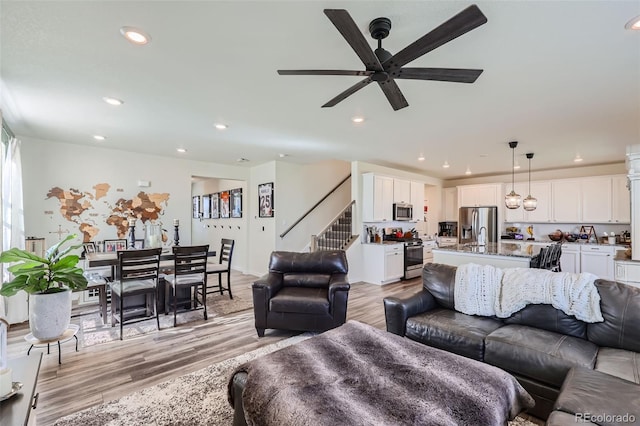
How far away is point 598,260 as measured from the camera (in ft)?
20.0

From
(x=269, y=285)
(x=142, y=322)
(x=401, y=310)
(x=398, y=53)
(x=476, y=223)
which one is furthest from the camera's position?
(x=476, y=223)

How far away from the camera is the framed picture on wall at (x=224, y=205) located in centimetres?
795

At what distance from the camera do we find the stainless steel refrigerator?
7.73 m

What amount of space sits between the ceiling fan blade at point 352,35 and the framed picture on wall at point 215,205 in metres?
7.34

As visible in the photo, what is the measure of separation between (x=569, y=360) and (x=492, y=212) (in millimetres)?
6581

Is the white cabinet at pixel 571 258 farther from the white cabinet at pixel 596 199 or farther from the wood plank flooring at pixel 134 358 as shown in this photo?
the wood plank flooring at pixel 134 358

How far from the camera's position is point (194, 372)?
2.65m

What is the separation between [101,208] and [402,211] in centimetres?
606

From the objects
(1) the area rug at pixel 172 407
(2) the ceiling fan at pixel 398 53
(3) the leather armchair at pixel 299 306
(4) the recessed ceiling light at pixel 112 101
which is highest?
(4) the recessed ceiling light at pixel 112 101

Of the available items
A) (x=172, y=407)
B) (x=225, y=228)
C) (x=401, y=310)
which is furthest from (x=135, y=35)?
(x=225, y=228)

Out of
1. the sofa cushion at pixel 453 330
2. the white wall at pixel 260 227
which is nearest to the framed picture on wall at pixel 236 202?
the white wall at pixel 260 227

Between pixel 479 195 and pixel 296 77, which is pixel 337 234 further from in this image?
pixel 296 77

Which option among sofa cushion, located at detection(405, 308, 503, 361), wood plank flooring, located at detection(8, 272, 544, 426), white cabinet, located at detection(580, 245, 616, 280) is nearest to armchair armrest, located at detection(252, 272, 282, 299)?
wood plank flooring, located at detection(8, 272, 544, 426)

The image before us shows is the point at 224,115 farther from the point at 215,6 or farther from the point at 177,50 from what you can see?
the point at 215,6
